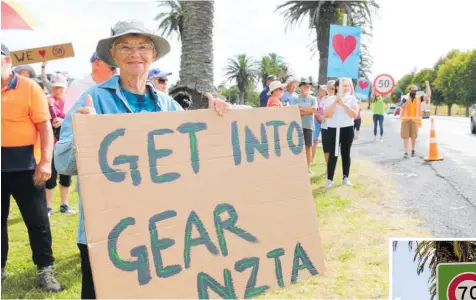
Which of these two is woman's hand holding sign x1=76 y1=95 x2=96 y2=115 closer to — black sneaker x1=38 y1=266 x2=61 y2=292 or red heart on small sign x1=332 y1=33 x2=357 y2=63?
black sneaker x1=38 y1=266 x2=61 y2=292

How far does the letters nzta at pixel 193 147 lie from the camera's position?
2.06 m

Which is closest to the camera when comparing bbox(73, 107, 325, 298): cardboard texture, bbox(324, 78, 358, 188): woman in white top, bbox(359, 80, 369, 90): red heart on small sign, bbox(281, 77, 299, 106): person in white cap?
bbox(73, 107, 325, 298): cardboard texture

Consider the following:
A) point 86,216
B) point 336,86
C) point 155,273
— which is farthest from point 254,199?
point 336,86

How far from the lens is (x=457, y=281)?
10.2ft

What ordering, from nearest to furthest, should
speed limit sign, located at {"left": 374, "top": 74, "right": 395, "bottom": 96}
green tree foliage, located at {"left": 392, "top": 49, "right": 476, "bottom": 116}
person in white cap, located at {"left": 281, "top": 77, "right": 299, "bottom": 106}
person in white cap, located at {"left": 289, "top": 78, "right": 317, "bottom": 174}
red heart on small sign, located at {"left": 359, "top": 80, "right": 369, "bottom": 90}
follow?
person in white cap, located at {"left": 289, "top": 78, "right": 317, "bottom": 174}, person in white cap, located at {"left": 281, "top": 77, "right": 299, "bottom": 106}, speed limit sign, located at {"left": 374, "top": 74, "right": 395, "bottom": 96}, red heart on small sign, located at {"left": 359, "top": 80, "right": 369, "bottom": 90}, green tree foliage, located at {"left": 392, "top": 49, "right": 476, "bottom": 116}

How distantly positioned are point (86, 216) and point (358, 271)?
107 inches

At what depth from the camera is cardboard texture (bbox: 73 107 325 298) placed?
2.02m

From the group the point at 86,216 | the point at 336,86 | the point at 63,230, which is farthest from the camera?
the point at 336,86

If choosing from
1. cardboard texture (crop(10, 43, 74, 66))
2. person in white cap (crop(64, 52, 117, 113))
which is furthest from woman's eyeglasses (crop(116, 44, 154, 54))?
cardboard texture (crop(10, 43, 74, 66))

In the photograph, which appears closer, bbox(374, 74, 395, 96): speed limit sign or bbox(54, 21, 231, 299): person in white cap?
bbox(54, 21, 231, 299): person in white cap

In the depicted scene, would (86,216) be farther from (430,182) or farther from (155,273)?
(430,182)

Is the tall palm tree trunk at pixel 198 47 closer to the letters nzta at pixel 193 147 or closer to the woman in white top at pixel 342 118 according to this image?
the woman in white top at pixel 342 118

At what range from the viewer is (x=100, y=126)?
6.75 ft

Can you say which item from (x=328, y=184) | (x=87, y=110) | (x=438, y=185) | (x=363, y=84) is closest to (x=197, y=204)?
(x=87, y=110)
